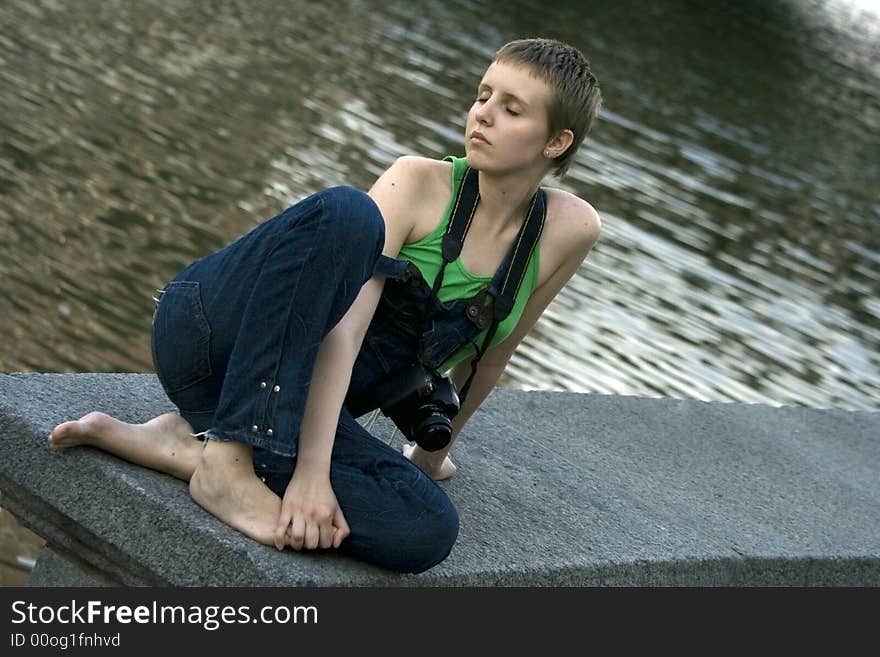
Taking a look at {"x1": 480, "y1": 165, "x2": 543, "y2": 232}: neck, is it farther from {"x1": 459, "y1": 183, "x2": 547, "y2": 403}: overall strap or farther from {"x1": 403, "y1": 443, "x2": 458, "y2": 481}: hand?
{"x1": 403, "y1": 443, "x2": 458, "y2": 481}: hand

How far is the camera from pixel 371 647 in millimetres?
2654

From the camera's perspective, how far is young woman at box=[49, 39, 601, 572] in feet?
8.59

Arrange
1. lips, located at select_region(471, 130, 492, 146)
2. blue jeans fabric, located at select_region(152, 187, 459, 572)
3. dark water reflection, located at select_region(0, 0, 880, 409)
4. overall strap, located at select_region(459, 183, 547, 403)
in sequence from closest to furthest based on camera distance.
Answer: blue jeans fabric, located at select_region(152, 187, 459, 572) < lips, located at select_region(471, 130, 492, 146) < overall strap, located at select_region(459, 183, 547, 403) < dark water reflection, located at select_region(0, 0, 880, 409)

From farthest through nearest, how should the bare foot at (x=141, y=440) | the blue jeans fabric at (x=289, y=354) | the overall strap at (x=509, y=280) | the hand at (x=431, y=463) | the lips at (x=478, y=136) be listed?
the hand at (x=431, y=463)
the overall strap at (x=509, y=280)
the lips at (x=478, y=136)
the bare foot at (x=141, y=440)
the blue jeans fabric at (x=289, y=354)

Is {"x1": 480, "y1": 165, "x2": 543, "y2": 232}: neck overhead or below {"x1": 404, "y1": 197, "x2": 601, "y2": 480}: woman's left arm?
overhead

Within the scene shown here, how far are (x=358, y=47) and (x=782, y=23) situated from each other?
20.2m

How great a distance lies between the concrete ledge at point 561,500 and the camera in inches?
106

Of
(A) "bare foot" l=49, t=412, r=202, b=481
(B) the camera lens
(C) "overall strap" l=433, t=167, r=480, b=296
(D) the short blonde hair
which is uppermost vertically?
(D) the short blonde hair

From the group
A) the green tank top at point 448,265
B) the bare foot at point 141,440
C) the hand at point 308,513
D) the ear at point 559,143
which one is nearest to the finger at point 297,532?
the hand at point 308,513

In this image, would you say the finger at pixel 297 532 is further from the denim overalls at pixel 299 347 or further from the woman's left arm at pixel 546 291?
the woman's left arm at pixel 546 291

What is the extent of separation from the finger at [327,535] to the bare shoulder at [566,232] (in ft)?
2.65

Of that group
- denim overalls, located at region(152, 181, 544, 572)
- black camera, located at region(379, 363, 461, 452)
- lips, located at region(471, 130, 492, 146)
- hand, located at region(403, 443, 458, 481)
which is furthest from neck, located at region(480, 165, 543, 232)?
hand, located at region(403, 443, 458, 481)

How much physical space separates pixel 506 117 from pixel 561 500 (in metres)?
1.16

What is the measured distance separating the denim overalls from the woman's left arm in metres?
0.25
